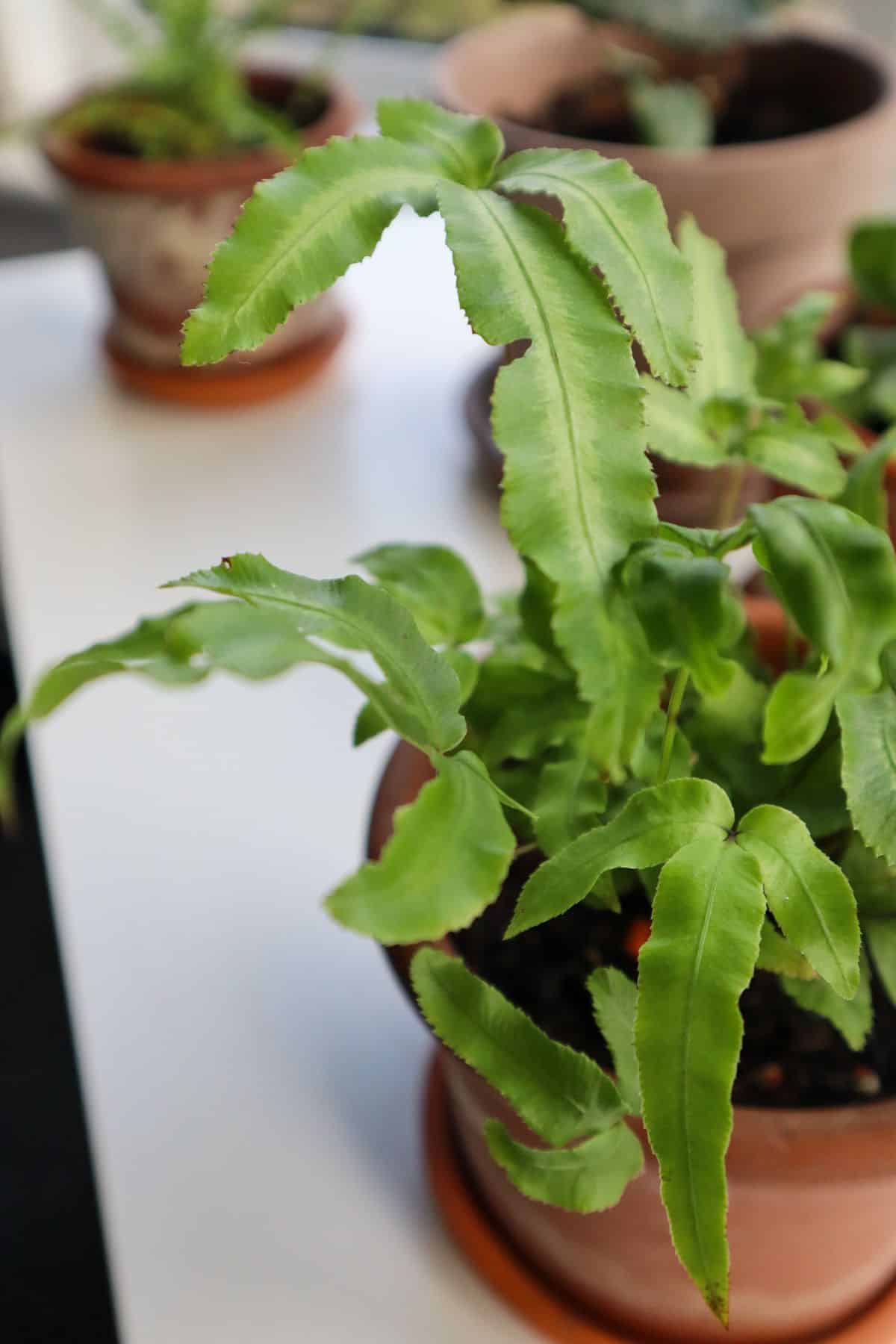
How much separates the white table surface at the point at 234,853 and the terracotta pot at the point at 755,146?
155 millimetres

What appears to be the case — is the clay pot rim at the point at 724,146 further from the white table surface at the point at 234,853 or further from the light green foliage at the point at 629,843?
the light green foliage at the point at 629,843

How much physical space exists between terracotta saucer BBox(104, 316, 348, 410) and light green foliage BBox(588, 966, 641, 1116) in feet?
2.13

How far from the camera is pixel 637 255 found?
32cm

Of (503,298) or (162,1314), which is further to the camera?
(162,1314)

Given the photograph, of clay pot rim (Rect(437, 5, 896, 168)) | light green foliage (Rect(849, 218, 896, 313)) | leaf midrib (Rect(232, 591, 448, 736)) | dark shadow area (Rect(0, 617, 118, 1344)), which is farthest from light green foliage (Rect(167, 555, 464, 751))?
dark shadow area (Rect(0, 617, 118, 1344))

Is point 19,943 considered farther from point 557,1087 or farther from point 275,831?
point 557,1087

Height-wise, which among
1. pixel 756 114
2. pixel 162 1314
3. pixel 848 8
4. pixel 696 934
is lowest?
pixel 162 1314

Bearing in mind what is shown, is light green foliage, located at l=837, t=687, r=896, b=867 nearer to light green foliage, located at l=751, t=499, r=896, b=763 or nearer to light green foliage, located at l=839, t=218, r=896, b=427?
light green foliage, located at l=751, t=499, r=896, b=763

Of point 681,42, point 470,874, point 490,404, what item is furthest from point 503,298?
point 681,42

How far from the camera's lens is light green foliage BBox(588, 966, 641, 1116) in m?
0.37

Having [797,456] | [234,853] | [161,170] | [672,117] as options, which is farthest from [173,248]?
[797,456]

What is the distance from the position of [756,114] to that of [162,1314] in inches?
32.8

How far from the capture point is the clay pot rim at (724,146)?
0.70 m

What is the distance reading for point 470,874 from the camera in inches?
12.0
